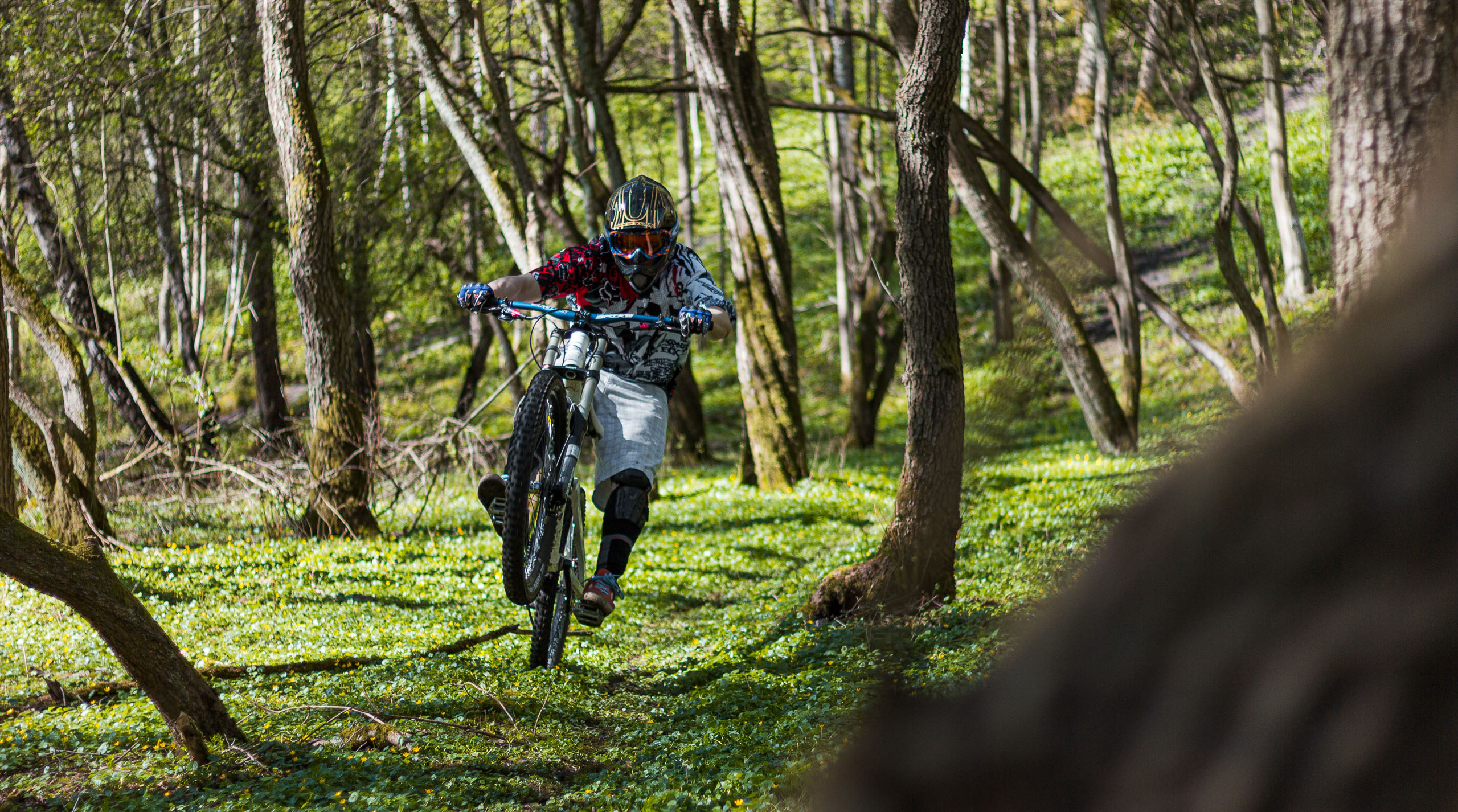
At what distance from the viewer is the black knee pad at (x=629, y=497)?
560 cm

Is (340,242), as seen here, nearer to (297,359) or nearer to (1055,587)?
(297,359)

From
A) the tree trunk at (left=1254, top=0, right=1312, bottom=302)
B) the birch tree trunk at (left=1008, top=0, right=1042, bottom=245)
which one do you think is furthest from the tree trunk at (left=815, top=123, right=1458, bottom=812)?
the tree trunk at (left=1254, top=0, right=1312, bottom=302)

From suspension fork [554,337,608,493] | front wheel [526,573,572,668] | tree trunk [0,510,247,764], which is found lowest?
front wheel [526,573,572,668]

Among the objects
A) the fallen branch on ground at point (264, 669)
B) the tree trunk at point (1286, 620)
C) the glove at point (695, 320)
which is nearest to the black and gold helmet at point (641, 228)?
the glove at point (695, 320)

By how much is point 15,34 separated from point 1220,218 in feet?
38.2

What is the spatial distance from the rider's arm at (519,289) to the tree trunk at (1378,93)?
368 cm

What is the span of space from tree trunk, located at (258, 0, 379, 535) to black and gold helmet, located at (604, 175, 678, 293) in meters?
4.73

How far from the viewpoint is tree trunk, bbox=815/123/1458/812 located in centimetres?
38

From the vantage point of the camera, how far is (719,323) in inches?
214

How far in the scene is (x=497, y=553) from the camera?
9656 mm

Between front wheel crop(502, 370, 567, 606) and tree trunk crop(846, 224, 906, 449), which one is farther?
tree trunk crop(846, 224, 906, 449)

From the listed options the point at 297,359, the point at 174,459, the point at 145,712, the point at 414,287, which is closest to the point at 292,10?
the point at 174,459

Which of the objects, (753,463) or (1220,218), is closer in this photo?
(1220,218)

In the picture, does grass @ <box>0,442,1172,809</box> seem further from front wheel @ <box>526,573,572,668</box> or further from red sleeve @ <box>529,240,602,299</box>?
red sleeve @ <box>529,240,602,299</box>
